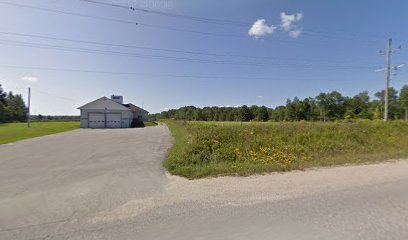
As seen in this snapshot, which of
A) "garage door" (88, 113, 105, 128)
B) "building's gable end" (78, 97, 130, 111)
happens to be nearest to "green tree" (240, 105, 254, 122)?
"building's gable end" (78, 97, 130, 111)

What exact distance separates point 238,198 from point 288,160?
4.89 m

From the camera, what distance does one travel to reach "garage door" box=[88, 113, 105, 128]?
37250 mm

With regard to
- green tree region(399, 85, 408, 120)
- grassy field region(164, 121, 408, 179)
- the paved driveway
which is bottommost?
the paved driveway

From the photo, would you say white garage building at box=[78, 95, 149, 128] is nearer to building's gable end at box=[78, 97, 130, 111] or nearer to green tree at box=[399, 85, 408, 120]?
building's gable end at box=[78, 97, 130, 111]

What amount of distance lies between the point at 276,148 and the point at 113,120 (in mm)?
33772

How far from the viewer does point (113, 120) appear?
38.5 metres

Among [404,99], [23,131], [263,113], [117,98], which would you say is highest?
[404,99]

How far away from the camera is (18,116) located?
73062mm

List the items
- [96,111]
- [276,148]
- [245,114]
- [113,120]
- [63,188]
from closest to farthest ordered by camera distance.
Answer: [63,188] < [276,148] < [96,111] < [113,120] < [245,114]

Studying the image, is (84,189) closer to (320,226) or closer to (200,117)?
(320,226)

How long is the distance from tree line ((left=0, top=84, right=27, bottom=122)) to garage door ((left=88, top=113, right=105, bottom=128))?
143 ft

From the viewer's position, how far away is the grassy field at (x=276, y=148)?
7.85 meters

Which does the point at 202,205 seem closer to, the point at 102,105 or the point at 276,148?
the point at 276,148

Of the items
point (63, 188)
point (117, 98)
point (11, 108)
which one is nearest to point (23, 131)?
point (63, 188)
